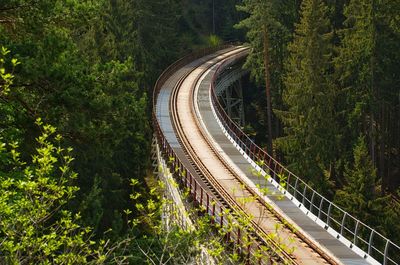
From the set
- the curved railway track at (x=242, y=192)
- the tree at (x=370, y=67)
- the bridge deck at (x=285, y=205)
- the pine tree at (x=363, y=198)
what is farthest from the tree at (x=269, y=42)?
the pine tree at (x=363, y=198)

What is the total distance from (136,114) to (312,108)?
26.9m

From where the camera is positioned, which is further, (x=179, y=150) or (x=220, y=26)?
(x=220, y=26)

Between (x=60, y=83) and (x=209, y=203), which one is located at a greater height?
(x=60, y=83)

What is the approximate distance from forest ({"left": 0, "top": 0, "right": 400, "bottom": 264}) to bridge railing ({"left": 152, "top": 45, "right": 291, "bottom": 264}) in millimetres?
638

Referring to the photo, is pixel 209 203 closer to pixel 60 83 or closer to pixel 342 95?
pixel 60 83

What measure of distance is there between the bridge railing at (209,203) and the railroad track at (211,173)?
1.28 ft

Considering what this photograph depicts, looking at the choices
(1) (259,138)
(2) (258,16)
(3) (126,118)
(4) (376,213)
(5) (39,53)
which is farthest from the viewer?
(1) (259,138)

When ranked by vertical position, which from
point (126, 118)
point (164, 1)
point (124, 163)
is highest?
point (164, 1)

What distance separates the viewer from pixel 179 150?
35062 millimetres

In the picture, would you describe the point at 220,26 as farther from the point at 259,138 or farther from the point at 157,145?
the point at 157,145

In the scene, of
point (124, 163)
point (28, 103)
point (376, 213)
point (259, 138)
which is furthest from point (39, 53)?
point (259, 138)

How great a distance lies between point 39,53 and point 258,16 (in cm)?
4075

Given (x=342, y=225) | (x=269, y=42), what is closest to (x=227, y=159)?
(x=342, y=225)

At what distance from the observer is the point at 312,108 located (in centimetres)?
4131
